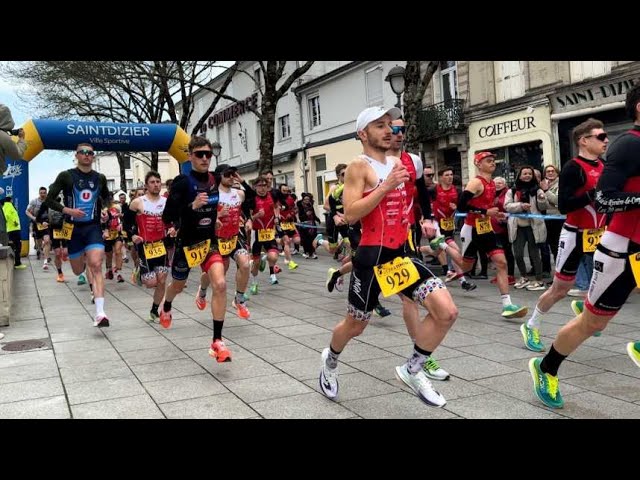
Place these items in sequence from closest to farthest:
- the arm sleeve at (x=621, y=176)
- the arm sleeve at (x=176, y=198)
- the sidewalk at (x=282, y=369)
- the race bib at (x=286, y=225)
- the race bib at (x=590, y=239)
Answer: the arm sleeve at (x=621, y=176)
the sidewalk at (x=282, y=369)
the race bib at (x=590, y=239)
the arm sleeve at (x=176, y=198)
the race bib at (x=286, y=225)

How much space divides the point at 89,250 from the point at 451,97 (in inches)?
726

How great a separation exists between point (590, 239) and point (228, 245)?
153 inches

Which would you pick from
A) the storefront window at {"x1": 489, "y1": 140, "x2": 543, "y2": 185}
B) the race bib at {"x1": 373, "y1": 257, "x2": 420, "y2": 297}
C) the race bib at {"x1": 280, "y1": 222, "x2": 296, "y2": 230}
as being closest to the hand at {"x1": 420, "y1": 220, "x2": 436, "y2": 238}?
the race bib at {"x1": 373, "y1": 257, "x2": 420, "y2": 297}

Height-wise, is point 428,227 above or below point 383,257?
above

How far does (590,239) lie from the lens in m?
5.49

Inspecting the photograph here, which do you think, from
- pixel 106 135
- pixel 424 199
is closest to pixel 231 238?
pixel 424 199

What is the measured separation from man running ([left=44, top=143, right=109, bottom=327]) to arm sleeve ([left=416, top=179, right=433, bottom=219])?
13.0 feet

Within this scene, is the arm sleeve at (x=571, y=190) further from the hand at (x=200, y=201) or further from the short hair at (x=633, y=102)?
the hand at (x=200, y=201)

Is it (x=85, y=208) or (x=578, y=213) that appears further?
(x=85, y=208)

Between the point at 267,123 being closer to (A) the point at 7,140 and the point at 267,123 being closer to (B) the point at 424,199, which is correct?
(A) the point at 7,140

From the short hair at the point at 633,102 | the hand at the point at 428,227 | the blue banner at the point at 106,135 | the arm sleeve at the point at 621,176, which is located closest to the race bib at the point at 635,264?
the arm sleeve at the point at 621,176

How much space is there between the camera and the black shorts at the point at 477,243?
760cm

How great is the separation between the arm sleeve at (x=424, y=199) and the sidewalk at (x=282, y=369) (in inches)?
50.9
